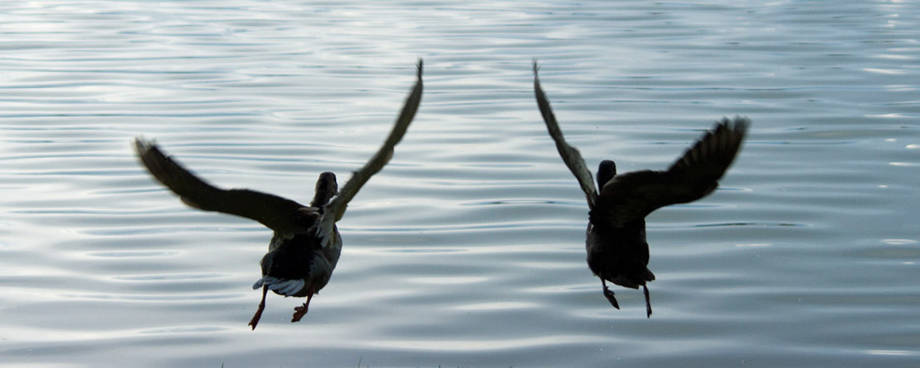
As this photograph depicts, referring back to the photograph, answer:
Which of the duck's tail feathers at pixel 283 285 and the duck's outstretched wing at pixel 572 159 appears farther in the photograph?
the duck's tail feathers at pixel 283 285

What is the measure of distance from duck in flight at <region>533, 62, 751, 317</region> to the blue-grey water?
1.81m

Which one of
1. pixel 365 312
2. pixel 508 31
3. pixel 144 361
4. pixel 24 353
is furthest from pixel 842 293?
pixel 508 31

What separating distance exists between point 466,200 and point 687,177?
688 cm

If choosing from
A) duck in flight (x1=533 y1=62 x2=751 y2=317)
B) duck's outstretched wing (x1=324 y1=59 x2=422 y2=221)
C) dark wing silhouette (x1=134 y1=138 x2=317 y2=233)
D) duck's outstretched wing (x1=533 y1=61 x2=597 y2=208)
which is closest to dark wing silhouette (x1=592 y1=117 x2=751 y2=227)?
duck in flight (x1=533 y1=62 x2=751 y2=317)

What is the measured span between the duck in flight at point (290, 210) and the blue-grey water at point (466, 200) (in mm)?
1570

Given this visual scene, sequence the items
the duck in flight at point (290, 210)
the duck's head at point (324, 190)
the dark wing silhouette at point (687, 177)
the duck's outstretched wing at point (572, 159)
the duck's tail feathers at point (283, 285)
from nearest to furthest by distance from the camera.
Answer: the dark wing silhouette at point (687, 177) < the duck in flight at point (290, 210) < the duck's outstretched wing at point (572, 159) < the duck's tail feathers at point (283, 285) < the duck's head at point (324, 190)

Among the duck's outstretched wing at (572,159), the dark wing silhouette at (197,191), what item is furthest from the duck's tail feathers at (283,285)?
the duck's outstretched wing at (572,159)

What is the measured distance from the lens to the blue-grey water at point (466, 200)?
9203 millimetres

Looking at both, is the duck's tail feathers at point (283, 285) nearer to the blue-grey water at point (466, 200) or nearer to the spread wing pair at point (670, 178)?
the spread wing pair at point (670, 178)

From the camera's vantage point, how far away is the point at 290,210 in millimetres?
6969

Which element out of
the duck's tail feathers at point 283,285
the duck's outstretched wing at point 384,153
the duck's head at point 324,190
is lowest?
the duck's tail feathers at point 283,285

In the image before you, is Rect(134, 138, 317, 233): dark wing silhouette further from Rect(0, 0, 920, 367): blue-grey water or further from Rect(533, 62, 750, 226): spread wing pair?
Rect(0, 0, 920, 367): blue-grey water

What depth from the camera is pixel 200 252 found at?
11.3m

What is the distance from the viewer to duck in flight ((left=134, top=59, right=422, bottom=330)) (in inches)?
248
